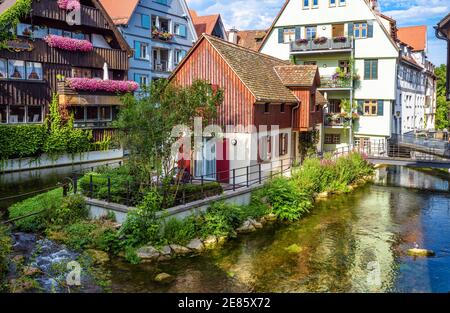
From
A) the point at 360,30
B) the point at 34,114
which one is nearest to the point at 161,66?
the point at 34,114

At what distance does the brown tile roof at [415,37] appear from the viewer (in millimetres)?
48750

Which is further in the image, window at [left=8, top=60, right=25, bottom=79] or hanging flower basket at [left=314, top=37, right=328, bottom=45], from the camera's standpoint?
hanging flower basket at [left=314, top=37, right=328, bottom=45]

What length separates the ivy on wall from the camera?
1203 inches

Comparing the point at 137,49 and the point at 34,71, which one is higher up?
the point at 137,49

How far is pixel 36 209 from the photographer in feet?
60.4

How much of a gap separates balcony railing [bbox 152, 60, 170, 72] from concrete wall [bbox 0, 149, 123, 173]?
12.0 metres

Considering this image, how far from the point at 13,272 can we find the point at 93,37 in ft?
96.6

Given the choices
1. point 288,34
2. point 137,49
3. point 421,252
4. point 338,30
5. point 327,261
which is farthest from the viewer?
point 137,49

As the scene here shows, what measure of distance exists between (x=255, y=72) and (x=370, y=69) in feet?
49.9

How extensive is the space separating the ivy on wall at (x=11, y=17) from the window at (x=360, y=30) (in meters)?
25.1

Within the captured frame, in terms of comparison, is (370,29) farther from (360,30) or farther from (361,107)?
(361,107)

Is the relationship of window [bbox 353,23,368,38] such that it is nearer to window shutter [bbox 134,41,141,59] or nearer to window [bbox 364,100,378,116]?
window [bbox 364,100,378,116]

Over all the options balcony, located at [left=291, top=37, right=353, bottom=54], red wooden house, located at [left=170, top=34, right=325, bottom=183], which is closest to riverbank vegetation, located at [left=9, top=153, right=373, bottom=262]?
red wooden house, located at [left=170, top=34, right=325, bottom=183]
